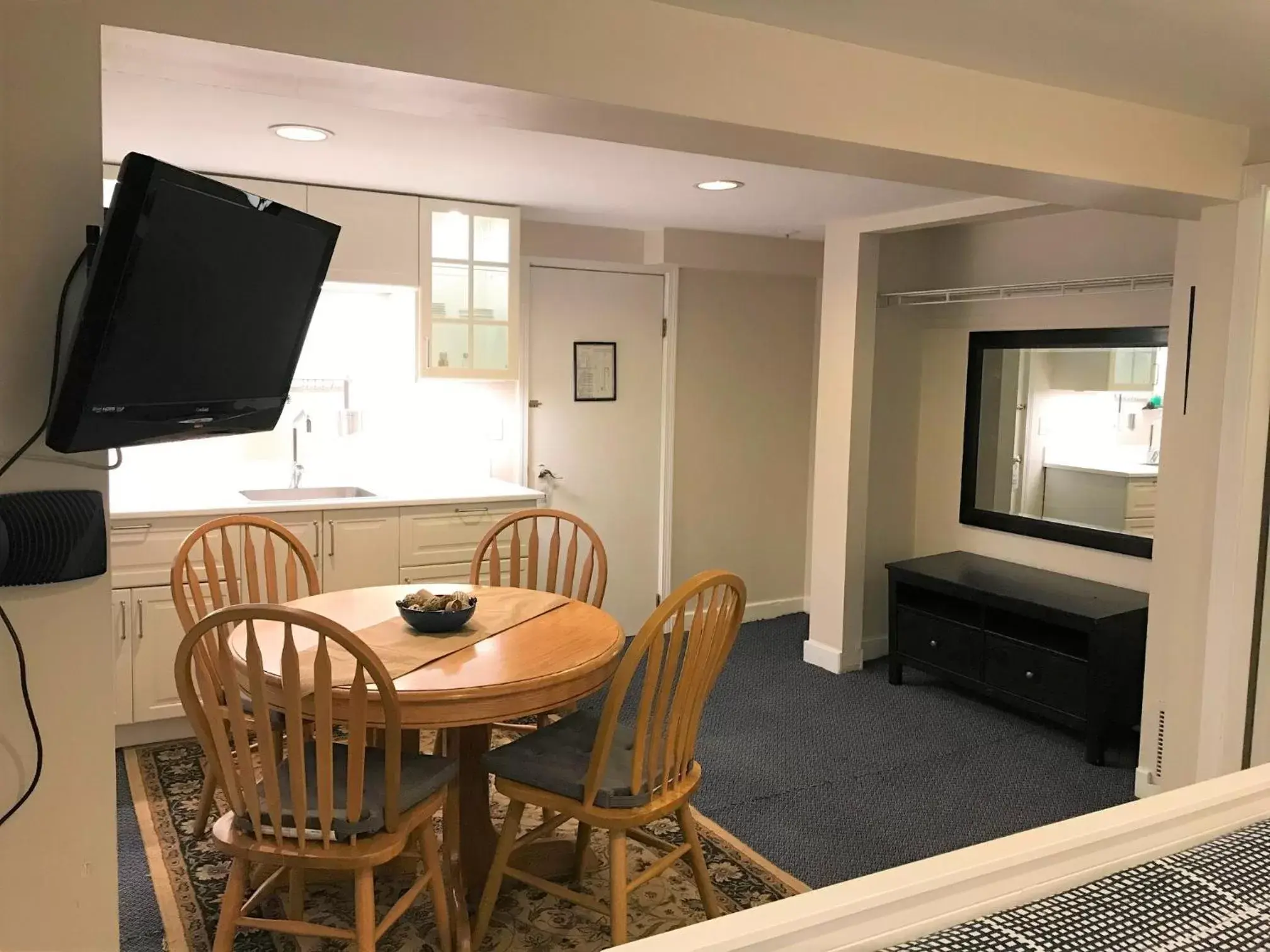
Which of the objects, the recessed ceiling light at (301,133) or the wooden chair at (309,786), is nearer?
the wooden chair at (309,786)

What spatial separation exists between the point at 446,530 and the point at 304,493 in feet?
2.24

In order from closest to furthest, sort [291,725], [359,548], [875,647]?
1. [291,725]
2. [359,548]
3. [875,647]

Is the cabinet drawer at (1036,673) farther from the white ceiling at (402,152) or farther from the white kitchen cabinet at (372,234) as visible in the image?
the white kitchen cabinet at (372,234)

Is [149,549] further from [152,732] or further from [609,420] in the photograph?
[609,420]

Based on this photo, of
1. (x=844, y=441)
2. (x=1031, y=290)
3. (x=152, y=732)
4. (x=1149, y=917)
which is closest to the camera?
(x=1149, y=917)

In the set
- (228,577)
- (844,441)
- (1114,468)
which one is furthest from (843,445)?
(228,577)

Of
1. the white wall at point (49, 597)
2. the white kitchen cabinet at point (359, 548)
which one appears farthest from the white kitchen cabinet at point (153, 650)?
the white wall at point (49, 597)

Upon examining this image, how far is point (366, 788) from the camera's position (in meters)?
2.25

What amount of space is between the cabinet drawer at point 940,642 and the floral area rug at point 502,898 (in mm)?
1627

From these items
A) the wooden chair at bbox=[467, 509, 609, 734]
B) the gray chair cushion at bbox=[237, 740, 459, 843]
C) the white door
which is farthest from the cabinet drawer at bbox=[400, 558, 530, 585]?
the gray chair cushion at bbox=[237, 740, 459, 843]

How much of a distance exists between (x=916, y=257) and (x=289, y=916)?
3921 mm

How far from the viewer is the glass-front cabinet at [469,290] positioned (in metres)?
4.18

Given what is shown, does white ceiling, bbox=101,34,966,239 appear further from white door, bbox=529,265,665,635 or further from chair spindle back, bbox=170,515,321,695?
chair spindle back, bbox=170,515,321,695

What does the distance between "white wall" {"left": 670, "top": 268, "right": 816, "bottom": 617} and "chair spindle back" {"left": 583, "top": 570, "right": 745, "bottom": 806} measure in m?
2.93
